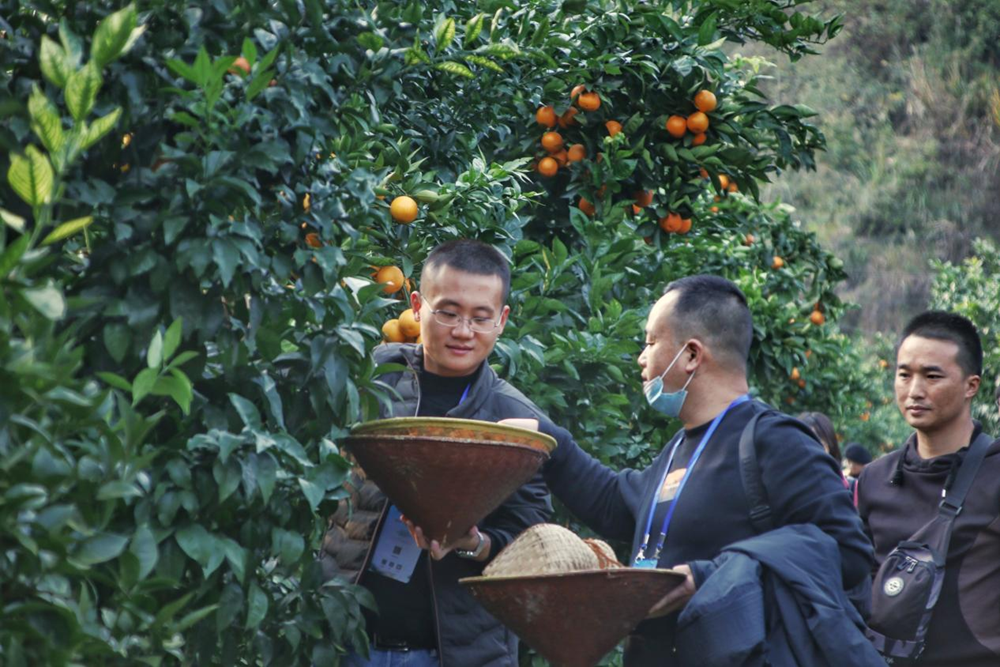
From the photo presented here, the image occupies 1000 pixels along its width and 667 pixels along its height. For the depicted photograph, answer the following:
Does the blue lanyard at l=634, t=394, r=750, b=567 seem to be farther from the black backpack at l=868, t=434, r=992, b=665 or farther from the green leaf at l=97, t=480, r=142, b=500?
the green leaf at l=97, t=480, r=142, b=500

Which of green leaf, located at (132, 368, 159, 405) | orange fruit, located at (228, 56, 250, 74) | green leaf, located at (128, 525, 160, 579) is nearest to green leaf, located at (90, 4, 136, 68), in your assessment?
orange fruit, located at (228, 56, 250, 74)

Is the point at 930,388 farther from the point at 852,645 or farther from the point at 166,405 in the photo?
the point at 166,405

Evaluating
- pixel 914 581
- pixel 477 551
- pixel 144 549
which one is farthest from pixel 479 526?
pixel 914 581

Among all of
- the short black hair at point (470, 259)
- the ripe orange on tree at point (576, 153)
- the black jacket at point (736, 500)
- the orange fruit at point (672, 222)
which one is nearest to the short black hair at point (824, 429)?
the orange fruit at point (672, 222)

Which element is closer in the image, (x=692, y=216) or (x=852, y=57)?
(x=692, y=216)

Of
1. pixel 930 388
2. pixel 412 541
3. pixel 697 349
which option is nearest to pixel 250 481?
pixel 412 541

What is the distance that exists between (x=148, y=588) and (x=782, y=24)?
3.60 m

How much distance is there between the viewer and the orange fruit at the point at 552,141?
4688 millimetres

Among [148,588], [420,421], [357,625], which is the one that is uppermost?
[420,421]

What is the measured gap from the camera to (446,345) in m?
3.14

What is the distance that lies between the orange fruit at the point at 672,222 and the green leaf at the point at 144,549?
3.25m

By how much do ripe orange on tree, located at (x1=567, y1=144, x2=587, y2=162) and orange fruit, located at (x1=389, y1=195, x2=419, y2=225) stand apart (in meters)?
1.36

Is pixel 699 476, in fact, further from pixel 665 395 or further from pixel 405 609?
pixel 405 609

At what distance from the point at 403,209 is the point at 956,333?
187cm
